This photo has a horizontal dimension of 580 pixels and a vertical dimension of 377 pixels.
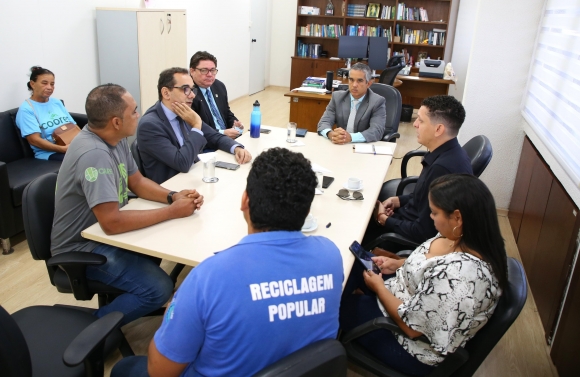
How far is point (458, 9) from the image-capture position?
7977mm

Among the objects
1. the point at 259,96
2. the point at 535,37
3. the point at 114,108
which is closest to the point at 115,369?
the point at 114,108

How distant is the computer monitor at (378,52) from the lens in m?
6.63

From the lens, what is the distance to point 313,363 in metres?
1.03

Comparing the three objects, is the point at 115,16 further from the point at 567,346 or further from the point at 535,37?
the point at 567,346

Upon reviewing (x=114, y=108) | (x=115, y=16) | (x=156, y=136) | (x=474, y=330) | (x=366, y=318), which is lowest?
(x=366, y=318)

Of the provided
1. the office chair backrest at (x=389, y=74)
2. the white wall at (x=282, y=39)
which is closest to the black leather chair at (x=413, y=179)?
the office chair backrest at (x=389, y=74)

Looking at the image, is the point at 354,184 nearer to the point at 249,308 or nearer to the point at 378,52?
the point at 249,308

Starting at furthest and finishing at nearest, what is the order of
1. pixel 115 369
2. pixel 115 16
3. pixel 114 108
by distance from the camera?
1. pixel 115 16
2. pixel 114 108
3. pixel 115 369

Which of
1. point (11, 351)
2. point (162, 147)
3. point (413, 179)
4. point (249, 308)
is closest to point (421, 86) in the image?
point (413, 179)

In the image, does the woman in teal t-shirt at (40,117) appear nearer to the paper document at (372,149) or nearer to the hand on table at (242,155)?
the hand on table at (242,155)

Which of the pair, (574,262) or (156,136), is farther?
(156,136)

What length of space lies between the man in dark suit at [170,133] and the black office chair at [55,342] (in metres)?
1.03

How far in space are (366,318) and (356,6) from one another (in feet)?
25.0

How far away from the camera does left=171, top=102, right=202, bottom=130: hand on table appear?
2.70 metres
